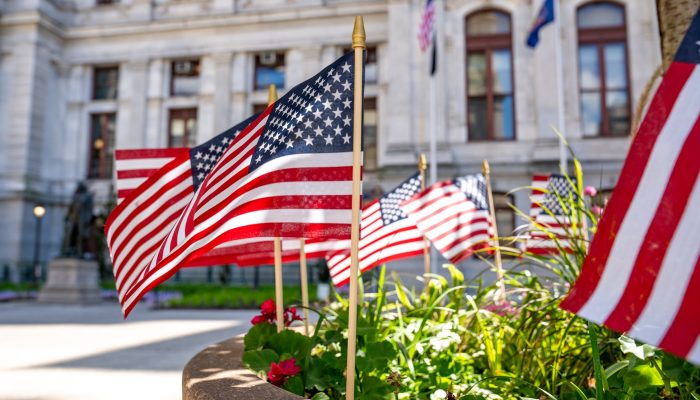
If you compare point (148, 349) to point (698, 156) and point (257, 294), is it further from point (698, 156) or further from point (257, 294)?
point (257, 294)

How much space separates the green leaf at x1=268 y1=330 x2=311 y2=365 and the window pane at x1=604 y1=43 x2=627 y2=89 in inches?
836

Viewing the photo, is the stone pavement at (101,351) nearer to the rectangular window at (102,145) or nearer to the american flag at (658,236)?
the american flag at (658,236)

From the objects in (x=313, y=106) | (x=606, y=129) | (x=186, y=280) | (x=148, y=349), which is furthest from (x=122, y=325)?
(x=606, y=129)

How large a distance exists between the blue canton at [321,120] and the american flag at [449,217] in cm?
309

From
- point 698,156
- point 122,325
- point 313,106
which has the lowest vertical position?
point 122,325

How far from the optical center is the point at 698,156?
174cm

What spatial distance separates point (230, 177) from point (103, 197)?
2548 centimetres

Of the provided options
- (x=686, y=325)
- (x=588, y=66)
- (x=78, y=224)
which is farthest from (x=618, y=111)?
(x=686, y=325)

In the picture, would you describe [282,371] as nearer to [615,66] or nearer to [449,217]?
[449,217]

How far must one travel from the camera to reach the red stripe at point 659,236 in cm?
172

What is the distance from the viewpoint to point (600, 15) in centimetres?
2147

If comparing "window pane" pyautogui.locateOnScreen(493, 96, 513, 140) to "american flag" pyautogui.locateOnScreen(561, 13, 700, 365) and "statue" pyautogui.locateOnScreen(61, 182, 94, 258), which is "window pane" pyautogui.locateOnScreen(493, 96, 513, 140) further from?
"american flag" pyautogui.locateOnScreen(561, 13, 700, 365)

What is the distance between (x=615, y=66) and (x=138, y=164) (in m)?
21.2

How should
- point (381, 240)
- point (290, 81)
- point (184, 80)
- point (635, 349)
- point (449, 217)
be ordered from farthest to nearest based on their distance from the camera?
point (184, 80)
point (290, 81)
point (449, 217)
point (381, 240)
point (635, 349)
